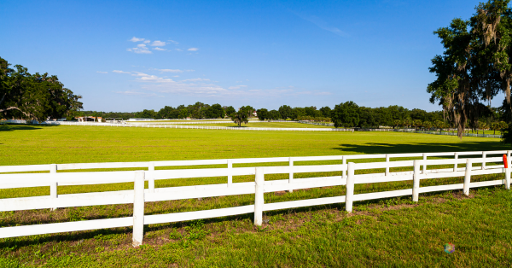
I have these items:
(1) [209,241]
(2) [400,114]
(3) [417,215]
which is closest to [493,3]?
(3) [417,215]

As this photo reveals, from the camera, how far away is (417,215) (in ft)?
22.4

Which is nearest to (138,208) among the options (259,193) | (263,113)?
(259,193)

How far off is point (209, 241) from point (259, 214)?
127 centimetres

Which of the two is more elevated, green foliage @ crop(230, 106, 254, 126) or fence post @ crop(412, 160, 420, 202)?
green foliage @ crop(230, 106, 254, 126)

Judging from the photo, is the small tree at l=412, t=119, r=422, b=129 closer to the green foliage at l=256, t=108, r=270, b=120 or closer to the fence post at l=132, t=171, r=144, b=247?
the green foliage at l=256, t=108, r=270, b=120

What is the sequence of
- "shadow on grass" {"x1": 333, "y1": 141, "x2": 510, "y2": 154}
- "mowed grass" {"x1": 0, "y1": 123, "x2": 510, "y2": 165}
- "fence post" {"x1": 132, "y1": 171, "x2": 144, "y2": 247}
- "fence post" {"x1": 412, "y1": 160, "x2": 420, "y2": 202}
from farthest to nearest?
1. "shadow on grass" {"x1": 333, "y1": 141, "x2": 510, "y2": 154}
2. "mowed grass" {"x1": 0, "y1": 123, "x2": 510, "y2": 165}
3. "fence post" {"x1": 412, "y1": 160, "x2": 420, "y2": 202}
4. "fence post" {"x1": 132, "y1": 171, "x2": 144, "y2": 247}

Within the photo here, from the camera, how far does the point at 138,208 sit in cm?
492

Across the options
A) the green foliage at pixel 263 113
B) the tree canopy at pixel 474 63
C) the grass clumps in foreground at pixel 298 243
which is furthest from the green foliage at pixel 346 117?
the grass clumps in foreground at pixel 298 243

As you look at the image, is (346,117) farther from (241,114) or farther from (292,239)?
(292,239)

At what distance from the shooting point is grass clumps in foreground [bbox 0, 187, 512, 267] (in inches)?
177

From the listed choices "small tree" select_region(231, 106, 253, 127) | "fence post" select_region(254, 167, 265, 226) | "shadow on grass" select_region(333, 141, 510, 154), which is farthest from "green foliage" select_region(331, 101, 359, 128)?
"fence post" select_region(254, 167, 265, 226)

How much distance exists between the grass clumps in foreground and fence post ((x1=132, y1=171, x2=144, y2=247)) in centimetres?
20

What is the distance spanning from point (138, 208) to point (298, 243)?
302cm

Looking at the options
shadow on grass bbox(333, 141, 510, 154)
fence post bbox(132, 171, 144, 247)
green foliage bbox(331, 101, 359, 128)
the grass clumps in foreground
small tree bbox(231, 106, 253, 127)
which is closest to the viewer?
the grass clumps in foreground
